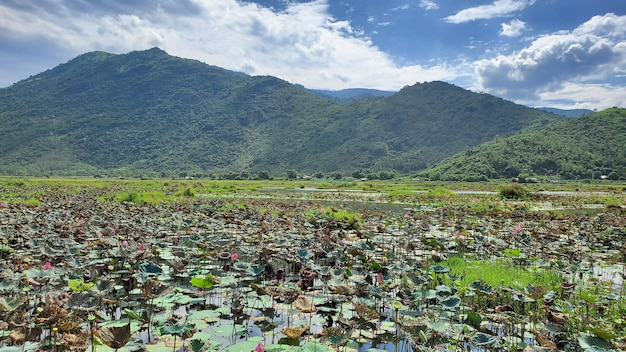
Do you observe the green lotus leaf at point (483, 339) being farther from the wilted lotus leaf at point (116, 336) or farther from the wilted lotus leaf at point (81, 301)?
the wilted lotus leaf at point (81, 301)

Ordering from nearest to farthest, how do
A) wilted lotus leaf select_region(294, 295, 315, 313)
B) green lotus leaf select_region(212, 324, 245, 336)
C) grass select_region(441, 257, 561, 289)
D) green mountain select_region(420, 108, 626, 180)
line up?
wilted lotus leaf select_region(294, 295, 315, 313), green lotus leaf select_region(212, 324, 245, 336), grass select_region(441, 257, 561, 289), green mountain select_region(420, 108, 626, 180)

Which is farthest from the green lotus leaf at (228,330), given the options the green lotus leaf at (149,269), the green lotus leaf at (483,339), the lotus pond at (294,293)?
the green lotus leaf at (483,339)

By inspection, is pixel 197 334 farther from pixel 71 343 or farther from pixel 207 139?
pixel 207 139

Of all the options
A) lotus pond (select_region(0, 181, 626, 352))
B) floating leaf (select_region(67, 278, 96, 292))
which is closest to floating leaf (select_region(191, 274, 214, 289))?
lotus pond (select_region(0, 181, 626, 352))

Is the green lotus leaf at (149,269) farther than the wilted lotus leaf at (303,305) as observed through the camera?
Yes

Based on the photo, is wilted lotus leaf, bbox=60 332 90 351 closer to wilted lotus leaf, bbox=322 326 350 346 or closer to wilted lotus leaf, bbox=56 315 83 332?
wilted lotus leaf, bbox=56 315 83 332

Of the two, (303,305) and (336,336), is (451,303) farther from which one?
(303,305)
